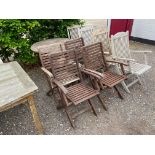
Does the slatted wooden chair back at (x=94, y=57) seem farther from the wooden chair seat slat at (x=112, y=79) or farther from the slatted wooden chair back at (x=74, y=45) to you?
the slatted wooden chair back at (x=74, y=45)

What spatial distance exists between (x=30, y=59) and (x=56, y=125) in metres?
2.68

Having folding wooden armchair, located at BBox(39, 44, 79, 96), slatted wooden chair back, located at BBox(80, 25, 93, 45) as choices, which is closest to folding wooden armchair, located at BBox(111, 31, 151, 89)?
slatted wooden chair back, located at BBox(80, 25, 93, 45)

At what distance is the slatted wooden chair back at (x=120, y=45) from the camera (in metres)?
4.08

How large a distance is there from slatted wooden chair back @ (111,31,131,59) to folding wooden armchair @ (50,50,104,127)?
1078 millimetres

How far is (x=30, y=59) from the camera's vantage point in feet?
17.4

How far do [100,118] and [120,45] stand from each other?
6.26ft

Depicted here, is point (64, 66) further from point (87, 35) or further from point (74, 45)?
point (87, 35)

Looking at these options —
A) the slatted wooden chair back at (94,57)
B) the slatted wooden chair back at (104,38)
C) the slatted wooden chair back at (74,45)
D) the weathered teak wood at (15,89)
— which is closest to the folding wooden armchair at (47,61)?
the slatted wooden chair back at (74,45)

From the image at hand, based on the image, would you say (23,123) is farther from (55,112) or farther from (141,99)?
(141,99)

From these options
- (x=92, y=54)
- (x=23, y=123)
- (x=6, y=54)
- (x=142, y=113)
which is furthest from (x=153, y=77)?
(x=6, y=54)

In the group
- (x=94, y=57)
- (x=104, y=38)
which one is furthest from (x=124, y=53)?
(x=94, y=57)

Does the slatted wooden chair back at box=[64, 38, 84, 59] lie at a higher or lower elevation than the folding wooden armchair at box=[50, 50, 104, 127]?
higher

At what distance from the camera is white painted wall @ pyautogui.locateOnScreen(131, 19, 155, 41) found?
7.33 metres

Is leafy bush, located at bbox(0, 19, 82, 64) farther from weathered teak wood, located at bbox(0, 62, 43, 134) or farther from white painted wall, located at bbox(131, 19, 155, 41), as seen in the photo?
white painted wall, located at bbox(131, 19, 155, 41)
